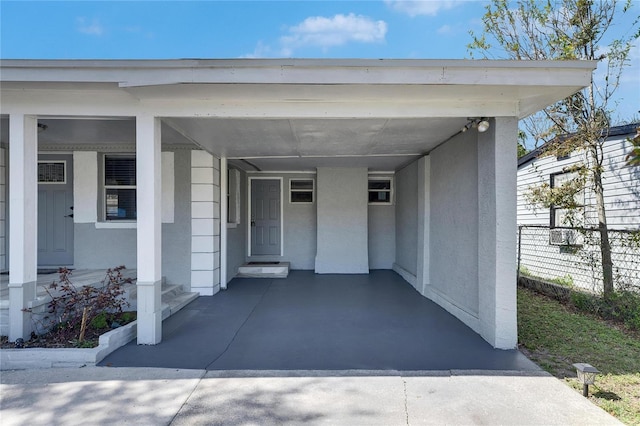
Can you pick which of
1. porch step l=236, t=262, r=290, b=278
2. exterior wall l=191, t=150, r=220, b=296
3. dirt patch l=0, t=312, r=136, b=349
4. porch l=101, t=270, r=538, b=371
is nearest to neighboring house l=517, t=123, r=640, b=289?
porch l=101, t=270, r=538, b=371

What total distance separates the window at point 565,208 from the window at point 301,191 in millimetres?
5507

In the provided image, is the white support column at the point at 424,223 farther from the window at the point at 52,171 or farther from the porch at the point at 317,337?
the window at the point at 52,171

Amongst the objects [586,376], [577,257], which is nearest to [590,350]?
[586,376]

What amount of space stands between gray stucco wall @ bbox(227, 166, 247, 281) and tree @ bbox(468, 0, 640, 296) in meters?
6.40

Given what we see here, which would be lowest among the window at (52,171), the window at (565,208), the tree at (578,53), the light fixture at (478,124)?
the window at (565,208)

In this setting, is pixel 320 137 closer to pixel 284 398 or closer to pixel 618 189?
pixel 284 398

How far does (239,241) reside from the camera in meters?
8.35

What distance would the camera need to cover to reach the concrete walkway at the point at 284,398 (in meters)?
2.47

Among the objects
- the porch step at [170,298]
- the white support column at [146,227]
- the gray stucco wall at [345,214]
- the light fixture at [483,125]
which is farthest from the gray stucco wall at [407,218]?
the white support column at [146,227]

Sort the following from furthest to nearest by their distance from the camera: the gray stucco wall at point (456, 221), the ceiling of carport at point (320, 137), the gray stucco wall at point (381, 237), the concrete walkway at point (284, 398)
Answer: the gray stucco wall at point (381, 237) < the gray stucco wall at point (456, 221) < the ceiling of carport at point (320, 137) < the concrete walkway at point (284, 398)

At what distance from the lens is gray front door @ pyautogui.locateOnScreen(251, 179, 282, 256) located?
9.09 m

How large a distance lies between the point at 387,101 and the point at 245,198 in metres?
5.77

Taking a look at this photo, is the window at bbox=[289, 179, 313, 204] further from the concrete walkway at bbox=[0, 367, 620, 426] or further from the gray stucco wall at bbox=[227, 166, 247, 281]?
the concrete walkway at bbox=[0, 367, 620, 426]

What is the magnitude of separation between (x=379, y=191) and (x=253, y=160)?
11.7 feet
